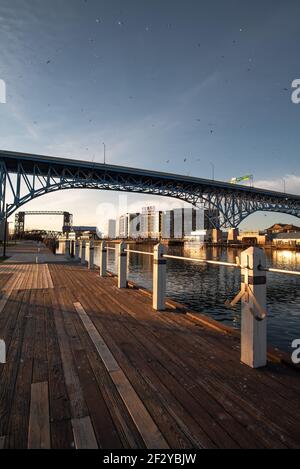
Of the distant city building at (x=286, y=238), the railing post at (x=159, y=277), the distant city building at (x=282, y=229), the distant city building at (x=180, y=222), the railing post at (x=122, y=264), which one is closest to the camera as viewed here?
the railing post at (x=159, y=277)

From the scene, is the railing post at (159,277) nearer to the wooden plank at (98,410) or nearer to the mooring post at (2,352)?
the wooden plank at (98,410)

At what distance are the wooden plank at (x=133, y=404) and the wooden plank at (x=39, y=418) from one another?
24.6 inches

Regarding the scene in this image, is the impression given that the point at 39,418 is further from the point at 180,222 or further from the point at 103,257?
the point at 180,222

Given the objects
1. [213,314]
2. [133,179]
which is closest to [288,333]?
[213,314]

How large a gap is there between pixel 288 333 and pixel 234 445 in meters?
6.89

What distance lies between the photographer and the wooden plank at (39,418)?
1732 mm

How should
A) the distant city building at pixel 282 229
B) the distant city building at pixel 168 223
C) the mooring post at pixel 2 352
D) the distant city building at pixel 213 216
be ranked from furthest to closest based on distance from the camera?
1. the distant city building at pixel 168 223
2. the distant city building at pixel 282 229
3. the distant city building at pixel 213 216
4. the mooring post at pixel 2 352

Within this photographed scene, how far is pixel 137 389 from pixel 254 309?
1512mm

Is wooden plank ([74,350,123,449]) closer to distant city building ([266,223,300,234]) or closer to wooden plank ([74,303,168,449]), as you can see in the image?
wooden plank ([74,303,168,449])

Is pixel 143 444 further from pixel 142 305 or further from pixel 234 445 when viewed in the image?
pixel 142 305

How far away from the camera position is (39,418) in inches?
77.7

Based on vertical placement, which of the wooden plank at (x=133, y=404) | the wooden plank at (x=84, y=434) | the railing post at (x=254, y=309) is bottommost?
the wooden plank at (x=133, y=404)

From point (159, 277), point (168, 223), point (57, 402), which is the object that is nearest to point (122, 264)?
point (159, 277)

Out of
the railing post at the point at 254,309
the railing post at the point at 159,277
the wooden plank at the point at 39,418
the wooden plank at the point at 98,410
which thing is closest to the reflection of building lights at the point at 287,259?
the railing post at the point at 159,277
